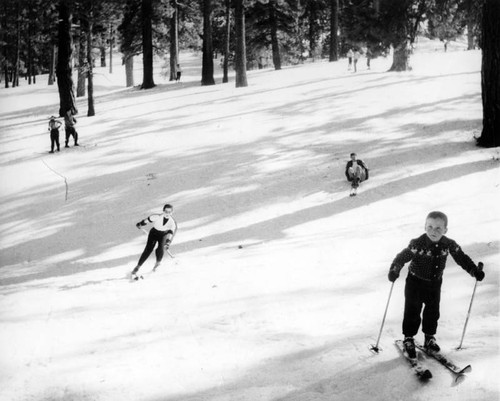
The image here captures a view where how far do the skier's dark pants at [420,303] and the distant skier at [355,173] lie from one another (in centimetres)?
702

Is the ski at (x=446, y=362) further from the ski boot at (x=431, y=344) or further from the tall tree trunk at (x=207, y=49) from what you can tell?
the tall tree trunk at (x=207, y=49)

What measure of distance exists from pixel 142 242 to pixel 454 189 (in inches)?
288

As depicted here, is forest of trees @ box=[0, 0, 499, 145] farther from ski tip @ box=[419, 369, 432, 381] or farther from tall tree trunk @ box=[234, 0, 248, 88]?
ski tip @ box=[419, 369, 432, 381]

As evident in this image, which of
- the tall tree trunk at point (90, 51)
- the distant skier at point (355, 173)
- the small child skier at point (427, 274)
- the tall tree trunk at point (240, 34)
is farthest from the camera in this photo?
the tall tree trunk at point (240, 34)

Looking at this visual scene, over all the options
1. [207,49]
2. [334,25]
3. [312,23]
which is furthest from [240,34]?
[312,23]

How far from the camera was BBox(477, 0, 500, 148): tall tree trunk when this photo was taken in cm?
1155

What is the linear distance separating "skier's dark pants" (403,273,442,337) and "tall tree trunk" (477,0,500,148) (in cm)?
917

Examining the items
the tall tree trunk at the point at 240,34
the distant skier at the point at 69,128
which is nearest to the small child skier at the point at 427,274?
the distant skier at the point at 69,128

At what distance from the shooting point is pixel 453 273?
22.3ft

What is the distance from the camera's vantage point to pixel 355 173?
1191 cm

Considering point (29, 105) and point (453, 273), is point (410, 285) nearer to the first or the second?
point (453, 273)

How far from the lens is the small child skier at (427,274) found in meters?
4.71

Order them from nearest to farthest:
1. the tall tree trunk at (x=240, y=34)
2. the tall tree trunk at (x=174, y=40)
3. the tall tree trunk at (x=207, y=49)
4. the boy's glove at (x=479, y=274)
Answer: the boy's glove at (x=479, y=274), the tall tree trunk at (x=240, y=34), the tall tree trunk at (x=207, y=49), the tall tree trunk at (x=174, y=40)

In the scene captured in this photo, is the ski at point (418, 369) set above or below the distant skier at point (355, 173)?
below
